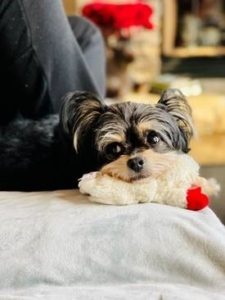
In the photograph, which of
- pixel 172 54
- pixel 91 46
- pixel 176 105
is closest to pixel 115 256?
pixel 176 105

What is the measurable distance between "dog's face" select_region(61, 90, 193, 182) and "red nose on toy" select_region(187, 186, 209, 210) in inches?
3.5

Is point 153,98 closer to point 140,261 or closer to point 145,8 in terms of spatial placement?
point 145,8

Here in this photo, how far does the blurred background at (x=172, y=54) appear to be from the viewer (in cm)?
260

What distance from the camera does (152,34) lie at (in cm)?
341

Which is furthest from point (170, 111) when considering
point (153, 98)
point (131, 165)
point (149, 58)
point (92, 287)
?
point (149, 58)

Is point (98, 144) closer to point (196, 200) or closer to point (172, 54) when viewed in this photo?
point (196, 200)

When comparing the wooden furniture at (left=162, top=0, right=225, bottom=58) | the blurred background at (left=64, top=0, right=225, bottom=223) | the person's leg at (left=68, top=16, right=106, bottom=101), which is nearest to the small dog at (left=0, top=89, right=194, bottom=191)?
the person's leg at (left=68, top=16, right=106, bottom=101)

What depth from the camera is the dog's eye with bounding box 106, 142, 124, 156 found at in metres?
1.12

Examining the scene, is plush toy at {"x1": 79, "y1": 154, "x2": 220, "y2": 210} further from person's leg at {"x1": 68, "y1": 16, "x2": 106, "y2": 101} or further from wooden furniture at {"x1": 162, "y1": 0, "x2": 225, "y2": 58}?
wooden furniture at {"x1": 162, "y1": 0, "x2": 225, "y2": 58}

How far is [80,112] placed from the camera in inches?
45.0

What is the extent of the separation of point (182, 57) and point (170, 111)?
2478 millimetres

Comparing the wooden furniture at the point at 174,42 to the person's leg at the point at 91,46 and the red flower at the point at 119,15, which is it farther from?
the person's leg at the point at 91,46

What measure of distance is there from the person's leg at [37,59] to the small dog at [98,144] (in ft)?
0.40

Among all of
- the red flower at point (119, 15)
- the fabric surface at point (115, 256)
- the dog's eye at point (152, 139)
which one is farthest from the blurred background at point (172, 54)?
the fabric surface at point (115, 256)
